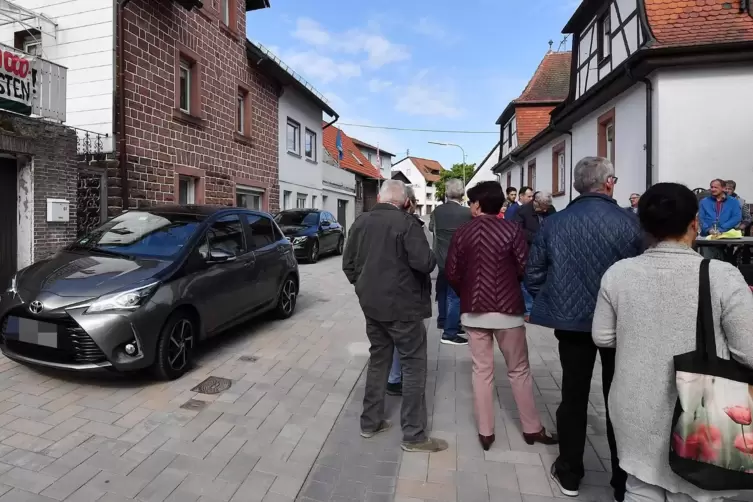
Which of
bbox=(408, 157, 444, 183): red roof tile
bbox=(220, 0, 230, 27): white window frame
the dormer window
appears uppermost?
bbox=(408, 157, 444, 183): red roof tile

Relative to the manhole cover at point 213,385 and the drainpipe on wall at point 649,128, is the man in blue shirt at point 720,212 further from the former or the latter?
the manhole cover at point 213,385

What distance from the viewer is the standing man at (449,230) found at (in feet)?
18.6

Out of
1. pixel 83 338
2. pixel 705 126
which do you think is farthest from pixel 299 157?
pixel 83 338

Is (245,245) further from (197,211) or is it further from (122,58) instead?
(122,58)

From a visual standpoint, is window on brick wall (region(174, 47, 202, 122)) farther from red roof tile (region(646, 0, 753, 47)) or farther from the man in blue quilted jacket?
the man in blue quilted jacket

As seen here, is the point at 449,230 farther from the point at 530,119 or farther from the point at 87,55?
the point at 530,119

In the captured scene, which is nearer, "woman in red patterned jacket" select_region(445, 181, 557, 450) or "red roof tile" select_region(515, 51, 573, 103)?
"woman in red patterned jacket" select_region(445, 181, 557, 450)

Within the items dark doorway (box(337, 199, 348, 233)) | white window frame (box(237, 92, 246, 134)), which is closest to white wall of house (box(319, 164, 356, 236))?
dark doorway (box(337, 199, 348, 233))

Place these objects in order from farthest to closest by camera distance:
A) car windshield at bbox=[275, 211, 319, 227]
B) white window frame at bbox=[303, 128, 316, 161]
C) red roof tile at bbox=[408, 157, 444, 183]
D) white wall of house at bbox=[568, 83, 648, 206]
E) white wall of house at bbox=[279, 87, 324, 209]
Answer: red roof tile at bbox=[408, 157, 444, 183], white window frame at bbox=[303, 128, 316, 161], white wall of house at bbox=[279, 87, 324, 209], car windshield at bbox=[275, 211, 319, 227], white wall of house at bbox=[568, 83, 648, 206]

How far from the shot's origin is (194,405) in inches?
156

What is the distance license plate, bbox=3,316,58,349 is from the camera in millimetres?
4020

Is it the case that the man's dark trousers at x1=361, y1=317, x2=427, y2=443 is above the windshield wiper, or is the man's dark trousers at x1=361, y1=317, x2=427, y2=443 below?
below

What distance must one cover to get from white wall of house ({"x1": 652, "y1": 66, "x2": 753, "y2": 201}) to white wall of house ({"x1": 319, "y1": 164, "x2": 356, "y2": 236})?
12472 millimetres

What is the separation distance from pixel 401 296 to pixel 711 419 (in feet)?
6.17
